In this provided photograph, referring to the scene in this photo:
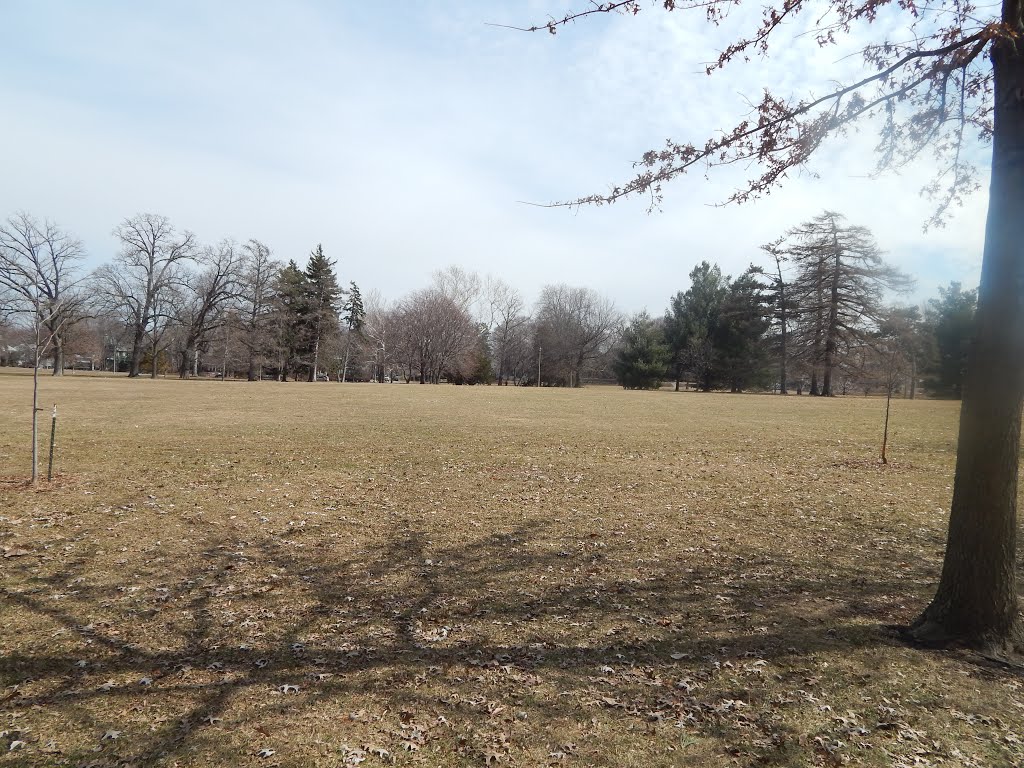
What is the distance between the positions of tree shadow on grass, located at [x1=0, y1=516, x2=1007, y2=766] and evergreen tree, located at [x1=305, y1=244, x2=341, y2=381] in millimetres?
49829

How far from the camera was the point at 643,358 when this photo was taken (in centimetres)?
5516

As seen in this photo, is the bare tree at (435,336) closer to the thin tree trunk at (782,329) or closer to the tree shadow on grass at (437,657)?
the thin tree trunk at (782,329)

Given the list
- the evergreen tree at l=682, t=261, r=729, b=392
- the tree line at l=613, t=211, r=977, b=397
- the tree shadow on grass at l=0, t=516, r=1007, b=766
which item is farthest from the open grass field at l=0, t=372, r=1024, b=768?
the evergreen tree at l=682, t=261, r=729, b=392

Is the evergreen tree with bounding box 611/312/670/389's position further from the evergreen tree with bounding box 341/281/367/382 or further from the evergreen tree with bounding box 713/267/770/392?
the evergreen tree with bounding box 341/281/367/382

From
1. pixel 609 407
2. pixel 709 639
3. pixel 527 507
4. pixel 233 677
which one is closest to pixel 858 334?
pixel 609 407

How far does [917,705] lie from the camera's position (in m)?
3.56

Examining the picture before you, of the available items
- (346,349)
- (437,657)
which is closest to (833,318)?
(437,657)

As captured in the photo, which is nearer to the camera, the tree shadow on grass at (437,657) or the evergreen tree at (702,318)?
the tree shadow on grass at (437,657)

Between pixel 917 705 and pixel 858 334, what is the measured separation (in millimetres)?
43634

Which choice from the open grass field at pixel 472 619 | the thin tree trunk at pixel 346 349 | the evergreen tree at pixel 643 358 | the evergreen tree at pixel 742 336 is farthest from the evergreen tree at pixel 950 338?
the thin tree trunk at pixel 346 349

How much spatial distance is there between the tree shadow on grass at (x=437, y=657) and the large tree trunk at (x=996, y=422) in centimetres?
74

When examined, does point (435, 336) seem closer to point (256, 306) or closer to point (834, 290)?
point (256, 306)

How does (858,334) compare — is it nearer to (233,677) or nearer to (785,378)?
(785,378)

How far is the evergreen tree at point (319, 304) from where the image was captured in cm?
5316
